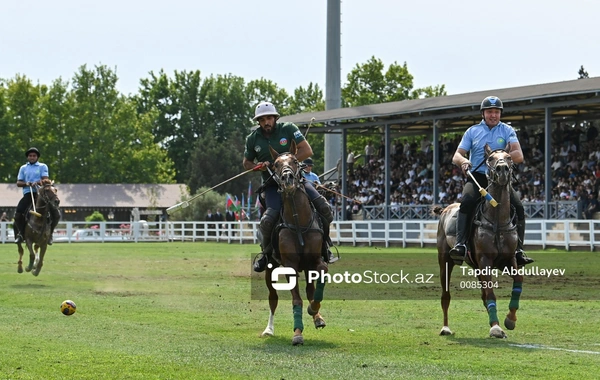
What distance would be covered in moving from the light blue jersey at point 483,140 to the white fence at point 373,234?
23189 mm

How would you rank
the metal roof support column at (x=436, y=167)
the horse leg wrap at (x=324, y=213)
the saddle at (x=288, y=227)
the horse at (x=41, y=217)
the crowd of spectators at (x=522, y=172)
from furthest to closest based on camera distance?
the metal roof support column at (x=436, y=167)
the crowd of spectators at (x=522, y=172)
the horse at (x=41, y=217)
the horse leg wrap at (x=324, y=213)
the saddle at (x=288, y=227)

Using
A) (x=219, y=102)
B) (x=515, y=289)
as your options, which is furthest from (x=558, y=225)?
(x=219, y=102)

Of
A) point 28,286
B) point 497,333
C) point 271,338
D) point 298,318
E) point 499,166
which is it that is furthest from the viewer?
point 28,286

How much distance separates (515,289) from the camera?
12.7m

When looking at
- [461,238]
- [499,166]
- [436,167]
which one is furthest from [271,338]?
[436,167]

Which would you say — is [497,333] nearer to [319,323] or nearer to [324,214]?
[319,323]

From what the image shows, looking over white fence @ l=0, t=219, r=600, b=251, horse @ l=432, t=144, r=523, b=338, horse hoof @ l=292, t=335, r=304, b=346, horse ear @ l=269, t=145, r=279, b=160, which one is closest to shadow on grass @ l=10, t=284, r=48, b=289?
horse ear @ l=269, t=145, r=279, b=160

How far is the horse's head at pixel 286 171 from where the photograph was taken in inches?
480

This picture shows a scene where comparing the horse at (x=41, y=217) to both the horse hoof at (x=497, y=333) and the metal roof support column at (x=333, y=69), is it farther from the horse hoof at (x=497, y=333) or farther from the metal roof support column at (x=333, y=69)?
the metal roof support column at (x=333, y=69)

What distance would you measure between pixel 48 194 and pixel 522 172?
2501 cm

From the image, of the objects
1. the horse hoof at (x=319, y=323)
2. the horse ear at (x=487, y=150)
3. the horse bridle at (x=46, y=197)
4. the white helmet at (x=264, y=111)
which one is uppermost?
the white helmet at (x=264, y=111)

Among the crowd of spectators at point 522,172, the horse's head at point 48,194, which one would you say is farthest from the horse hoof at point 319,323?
the crowd of spectators at point 522,172

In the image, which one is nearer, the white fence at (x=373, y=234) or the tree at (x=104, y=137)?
the white fence at (x=373, y=234)

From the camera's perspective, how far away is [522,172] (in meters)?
43.9
